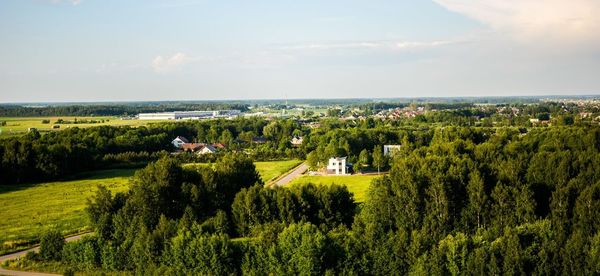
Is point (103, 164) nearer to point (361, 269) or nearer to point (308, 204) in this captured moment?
point (308, 204)

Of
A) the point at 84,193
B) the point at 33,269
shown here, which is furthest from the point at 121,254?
→ the point at 84,193

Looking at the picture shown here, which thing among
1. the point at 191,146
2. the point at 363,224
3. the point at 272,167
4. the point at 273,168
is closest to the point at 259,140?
the point at 191,146

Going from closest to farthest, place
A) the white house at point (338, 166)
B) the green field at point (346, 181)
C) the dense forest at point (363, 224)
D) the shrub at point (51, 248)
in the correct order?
the dense forest at point (363, 224), the shrub at point (51, 248), the green field at point (346, 181), the white house at point (338, 166)

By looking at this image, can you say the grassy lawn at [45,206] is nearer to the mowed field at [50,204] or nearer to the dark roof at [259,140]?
the mowed field at [50,204]

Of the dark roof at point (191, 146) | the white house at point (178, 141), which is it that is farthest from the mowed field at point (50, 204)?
the white house at point (178, 141)

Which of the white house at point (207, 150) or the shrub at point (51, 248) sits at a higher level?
the shrub at point (51, 248)

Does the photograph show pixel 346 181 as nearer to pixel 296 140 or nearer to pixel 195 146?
pixel 195 146

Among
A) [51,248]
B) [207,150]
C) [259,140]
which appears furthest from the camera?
[259,140]
